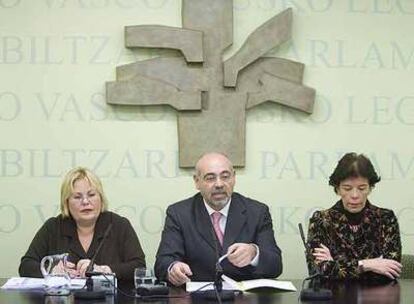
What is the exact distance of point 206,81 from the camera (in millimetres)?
3775

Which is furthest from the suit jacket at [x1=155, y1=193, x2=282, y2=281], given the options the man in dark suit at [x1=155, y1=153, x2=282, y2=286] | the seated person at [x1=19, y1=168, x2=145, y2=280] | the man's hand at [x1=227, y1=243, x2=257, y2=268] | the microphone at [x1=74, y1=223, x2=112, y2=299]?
the microphone at [x1=74, y1=223, x2=112, y2=299]

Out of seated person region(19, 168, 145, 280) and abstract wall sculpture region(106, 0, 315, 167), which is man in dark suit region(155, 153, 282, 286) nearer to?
seated person region(19, 168, 145, 280)

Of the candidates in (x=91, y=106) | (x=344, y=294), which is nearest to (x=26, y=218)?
(x=91, y=106)

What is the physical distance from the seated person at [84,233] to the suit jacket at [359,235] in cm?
87

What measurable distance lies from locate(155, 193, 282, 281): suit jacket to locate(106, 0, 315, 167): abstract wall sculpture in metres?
0.60

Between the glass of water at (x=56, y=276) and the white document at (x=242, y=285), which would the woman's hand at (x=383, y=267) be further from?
the glass of water at (x=56, y=276)

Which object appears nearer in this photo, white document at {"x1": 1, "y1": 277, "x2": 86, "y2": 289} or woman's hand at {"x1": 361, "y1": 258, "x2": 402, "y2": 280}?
white document at {"x1": 1, "y1": 277, "x2": 86, "y2": 289}

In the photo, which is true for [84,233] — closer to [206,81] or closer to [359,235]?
[206,81]

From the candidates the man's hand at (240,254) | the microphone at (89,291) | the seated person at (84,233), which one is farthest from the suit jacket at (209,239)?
the microphone at (89,291)

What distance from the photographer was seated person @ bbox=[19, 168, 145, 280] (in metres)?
3.19

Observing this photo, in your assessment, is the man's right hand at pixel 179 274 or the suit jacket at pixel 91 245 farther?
the suit jacket at pixel 91 245

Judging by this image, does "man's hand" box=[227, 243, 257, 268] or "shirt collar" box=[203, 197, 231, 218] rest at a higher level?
"shirt collar" box=[203, 197, 231, 218]

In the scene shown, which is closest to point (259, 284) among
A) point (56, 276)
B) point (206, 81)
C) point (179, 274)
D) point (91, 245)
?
point (179, 274)

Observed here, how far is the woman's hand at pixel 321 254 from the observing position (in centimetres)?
301
